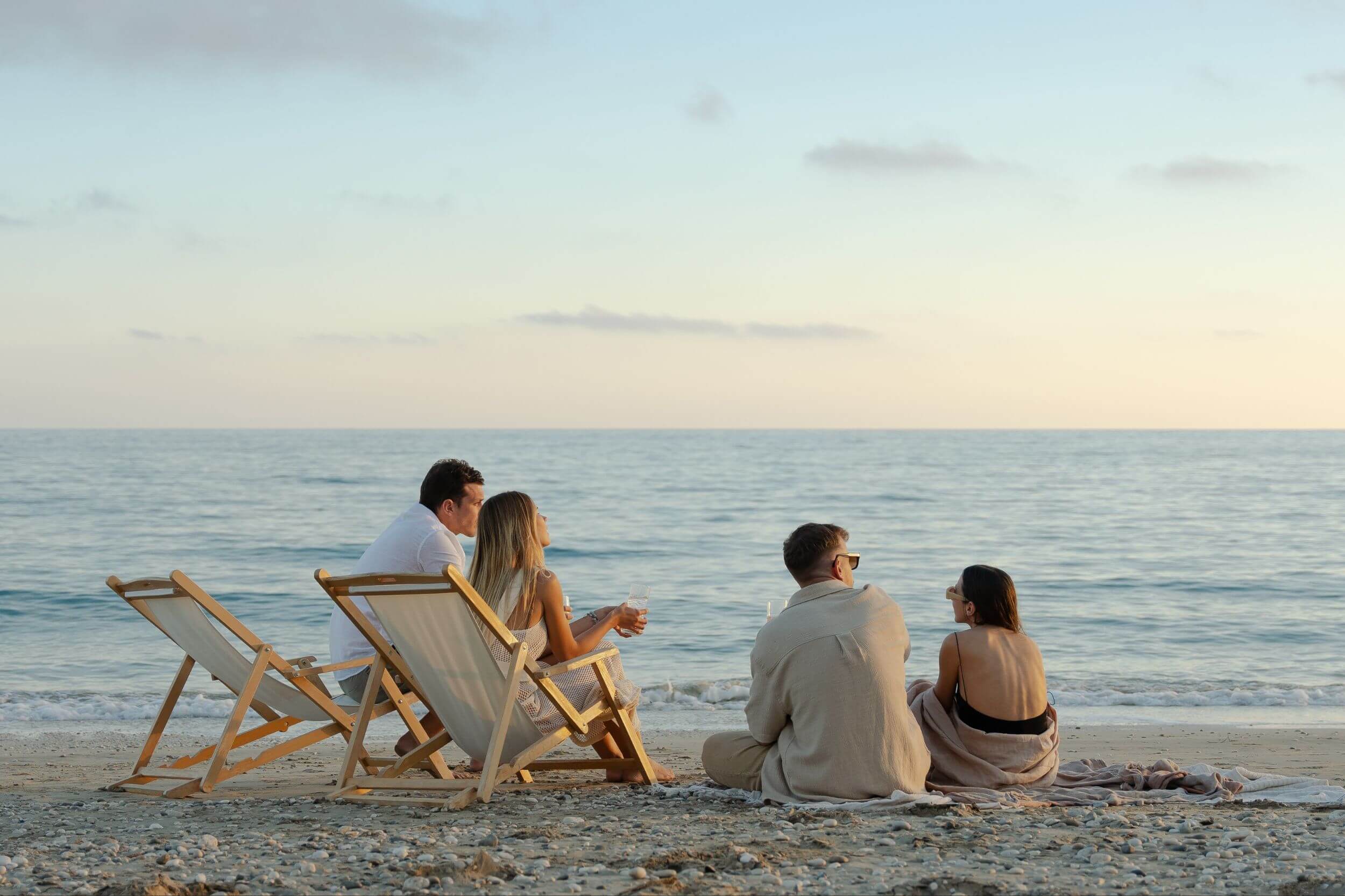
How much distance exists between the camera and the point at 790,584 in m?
18.5

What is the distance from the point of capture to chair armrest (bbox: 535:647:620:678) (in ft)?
14.9

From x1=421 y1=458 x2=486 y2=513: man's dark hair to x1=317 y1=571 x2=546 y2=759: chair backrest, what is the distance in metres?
0.87

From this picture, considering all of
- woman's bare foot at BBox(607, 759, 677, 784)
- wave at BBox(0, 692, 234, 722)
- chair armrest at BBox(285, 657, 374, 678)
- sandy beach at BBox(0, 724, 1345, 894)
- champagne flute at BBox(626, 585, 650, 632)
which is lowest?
wave at BBox(0, 692, 234, 722)

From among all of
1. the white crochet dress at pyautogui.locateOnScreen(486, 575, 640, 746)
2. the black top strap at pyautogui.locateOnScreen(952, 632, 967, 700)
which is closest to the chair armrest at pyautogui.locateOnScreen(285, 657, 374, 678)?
the white crochet dress at pyautogui.locateOnScreen(486, 575, 640, 746)

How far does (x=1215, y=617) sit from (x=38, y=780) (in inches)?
506

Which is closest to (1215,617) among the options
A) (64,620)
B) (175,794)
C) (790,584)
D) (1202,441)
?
(790,584)

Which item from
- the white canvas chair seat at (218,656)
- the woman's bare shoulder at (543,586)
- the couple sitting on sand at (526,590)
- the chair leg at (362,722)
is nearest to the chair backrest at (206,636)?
the white canvas chair seat at (218,656)

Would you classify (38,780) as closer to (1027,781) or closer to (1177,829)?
(1027,781)

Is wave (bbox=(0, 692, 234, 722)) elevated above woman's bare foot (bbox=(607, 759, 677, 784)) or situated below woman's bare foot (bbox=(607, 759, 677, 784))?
below

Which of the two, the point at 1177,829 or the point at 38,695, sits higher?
the point at 1177,829

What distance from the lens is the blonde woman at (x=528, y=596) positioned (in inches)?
190

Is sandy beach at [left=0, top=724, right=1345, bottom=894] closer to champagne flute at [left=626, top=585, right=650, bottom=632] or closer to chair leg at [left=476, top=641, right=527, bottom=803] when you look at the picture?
chair leg at [left=476, top=641, right=527, bottom=803]

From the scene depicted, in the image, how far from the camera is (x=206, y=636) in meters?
5.05

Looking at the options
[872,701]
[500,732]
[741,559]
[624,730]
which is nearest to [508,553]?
[500,732]
